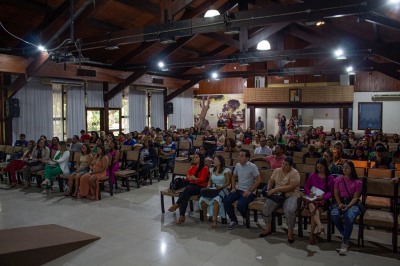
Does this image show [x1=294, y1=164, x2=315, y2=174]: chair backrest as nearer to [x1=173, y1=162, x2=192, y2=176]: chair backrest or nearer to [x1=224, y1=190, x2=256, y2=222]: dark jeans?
[x1=224, y1=190, x2=256, y2=222]: dark jeans

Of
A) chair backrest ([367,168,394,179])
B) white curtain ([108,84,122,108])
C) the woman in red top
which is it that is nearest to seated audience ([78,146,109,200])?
the woman in red top

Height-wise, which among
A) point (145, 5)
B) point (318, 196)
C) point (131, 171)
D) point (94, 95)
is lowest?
point (131, 171)

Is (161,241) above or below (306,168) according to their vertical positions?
below

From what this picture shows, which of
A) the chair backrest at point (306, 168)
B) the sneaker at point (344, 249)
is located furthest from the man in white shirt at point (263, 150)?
the sneaker at point (344, 249)

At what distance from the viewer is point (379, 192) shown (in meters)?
4.46

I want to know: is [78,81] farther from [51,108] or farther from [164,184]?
[164,184]

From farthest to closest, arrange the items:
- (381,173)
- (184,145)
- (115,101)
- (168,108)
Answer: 1. (168,108)
2. (115,101)
3. (184,145)
4. (381,173)

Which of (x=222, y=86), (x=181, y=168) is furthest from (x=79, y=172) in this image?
(x=222, y=86)

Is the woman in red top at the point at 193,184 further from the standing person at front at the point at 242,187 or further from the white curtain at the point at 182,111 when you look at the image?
the white curtain at the point at 182,111

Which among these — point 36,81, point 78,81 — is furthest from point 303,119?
point 36,81

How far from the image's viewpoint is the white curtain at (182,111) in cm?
1753

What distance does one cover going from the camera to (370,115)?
52.4ft

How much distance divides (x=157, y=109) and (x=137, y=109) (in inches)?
57.9

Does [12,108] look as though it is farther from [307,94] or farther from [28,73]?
[307,94]
